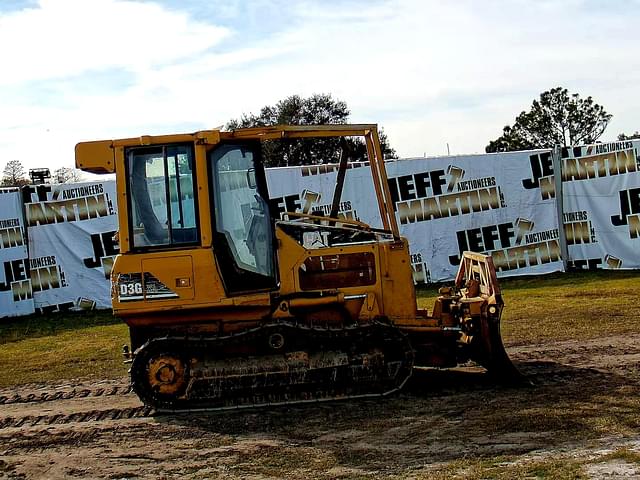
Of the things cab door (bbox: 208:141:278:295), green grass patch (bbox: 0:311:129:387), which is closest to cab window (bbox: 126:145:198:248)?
cab door (bbox: 208:141:278:295)

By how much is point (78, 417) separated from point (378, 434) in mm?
3332

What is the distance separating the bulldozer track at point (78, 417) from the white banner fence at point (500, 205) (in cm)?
1147

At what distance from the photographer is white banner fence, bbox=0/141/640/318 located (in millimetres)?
20734

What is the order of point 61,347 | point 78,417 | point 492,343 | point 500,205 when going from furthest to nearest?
point 500,205, point 61,347, point 492,343, point 78,417

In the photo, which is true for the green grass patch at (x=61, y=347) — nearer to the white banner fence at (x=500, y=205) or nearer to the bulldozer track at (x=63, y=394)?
the bulldozer track at (x=63, y=394)

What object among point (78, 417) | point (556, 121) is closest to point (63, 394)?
point (78, 417)

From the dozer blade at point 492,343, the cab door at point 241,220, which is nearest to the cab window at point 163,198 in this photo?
the cab door at point 241,220

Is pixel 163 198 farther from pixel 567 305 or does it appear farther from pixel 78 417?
pixel 567 305

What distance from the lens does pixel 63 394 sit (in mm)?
10297

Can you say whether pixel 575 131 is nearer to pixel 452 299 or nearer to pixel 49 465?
pixel 452 299

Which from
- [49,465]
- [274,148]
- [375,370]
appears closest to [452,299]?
[375,370]

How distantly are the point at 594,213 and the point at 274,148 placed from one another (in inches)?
317

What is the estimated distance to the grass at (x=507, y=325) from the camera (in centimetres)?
1219

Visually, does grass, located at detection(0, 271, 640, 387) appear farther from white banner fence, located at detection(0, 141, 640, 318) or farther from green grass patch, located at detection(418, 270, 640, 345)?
→ white banner fence, located at detection(0, 141, 640, 318)
